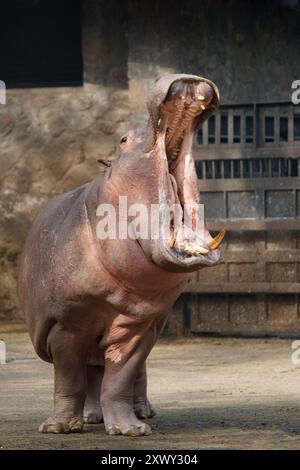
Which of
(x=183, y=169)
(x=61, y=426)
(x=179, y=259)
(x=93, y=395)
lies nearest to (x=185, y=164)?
(x=183, y=169)

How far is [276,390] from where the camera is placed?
818 cm

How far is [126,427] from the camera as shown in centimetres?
595

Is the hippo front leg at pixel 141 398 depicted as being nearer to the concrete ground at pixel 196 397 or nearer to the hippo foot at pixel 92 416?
the concrete ground at pixel 196 397

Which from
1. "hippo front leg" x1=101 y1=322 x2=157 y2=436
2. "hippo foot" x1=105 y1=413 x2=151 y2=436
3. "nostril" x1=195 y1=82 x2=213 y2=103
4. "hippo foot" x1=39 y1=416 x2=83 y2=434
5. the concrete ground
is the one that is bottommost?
the concrete ground

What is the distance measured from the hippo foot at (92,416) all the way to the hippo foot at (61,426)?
403 millimetres

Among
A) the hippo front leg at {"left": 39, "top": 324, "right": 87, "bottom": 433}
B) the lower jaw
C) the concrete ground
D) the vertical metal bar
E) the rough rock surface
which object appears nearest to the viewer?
the lower jaw

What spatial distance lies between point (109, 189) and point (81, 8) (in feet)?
23.0

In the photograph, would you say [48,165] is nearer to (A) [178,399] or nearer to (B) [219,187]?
(B) [219,187]

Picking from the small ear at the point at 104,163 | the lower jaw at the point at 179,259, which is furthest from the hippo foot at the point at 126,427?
the small ear at the point at 104,163

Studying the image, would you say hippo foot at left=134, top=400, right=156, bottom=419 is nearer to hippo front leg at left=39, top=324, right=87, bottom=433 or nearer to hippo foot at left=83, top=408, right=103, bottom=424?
hippo foot at left=83, top=408, right=103, bottom=424

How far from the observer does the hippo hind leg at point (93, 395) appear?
6.61 metres

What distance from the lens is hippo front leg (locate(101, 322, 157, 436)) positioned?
5.97 meters

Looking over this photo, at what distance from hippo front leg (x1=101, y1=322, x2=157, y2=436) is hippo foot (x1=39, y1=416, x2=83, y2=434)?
17 centimetres

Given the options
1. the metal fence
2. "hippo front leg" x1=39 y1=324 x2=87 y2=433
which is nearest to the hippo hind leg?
"hippo front leg" x1=39 y1=324 x2=87 y2=433
